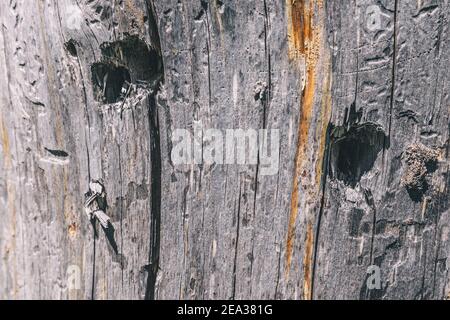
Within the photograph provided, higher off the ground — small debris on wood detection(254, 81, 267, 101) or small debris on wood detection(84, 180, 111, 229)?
small debris on wood detection(254, 81, 267, 101)

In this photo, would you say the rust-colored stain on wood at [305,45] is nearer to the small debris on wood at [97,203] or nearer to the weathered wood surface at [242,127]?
the weathered wood surface at [242,127]

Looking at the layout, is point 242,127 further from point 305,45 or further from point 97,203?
point 97,203

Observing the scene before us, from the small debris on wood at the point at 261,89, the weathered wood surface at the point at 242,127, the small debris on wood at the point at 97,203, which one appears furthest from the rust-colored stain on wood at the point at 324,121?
the small debris on wood at the point at 97,203

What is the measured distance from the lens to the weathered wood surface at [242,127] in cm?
212

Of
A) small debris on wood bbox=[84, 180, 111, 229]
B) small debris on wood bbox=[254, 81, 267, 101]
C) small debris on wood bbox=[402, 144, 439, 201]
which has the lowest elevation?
small debris on wood bbox=[84, 180, 111, 229]

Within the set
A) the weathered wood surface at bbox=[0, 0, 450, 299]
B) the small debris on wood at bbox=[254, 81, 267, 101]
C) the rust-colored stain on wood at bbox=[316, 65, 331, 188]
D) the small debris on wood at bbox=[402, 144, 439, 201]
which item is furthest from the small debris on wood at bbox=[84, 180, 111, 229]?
the small debris on wood at bbox=[402, 144, 439, 201]

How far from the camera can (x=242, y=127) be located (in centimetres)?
218

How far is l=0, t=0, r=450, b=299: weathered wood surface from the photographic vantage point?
6.96ft

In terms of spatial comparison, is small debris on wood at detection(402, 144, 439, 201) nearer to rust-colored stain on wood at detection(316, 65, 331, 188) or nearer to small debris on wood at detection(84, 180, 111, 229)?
rust-colored stain on wood at detection(316, 65, 331, 188)

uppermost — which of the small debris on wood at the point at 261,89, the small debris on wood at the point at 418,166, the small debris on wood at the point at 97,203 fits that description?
the small debris on wood at the point at 261,89

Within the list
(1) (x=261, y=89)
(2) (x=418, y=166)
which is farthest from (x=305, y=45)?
(2) (x=418, y=166)

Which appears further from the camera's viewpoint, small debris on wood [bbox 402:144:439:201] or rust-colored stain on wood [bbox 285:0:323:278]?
small debris on wood [bbox 402:144:439:201]

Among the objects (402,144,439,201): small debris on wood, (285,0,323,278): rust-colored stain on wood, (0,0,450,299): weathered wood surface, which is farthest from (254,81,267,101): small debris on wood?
(402,144,439,201): small debris on wood

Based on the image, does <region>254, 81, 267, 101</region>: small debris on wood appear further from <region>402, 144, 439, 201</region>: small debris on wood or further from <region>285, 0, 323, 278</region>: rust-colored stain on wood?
<region>402, 144, 439, 201</region>: small debris on wood
